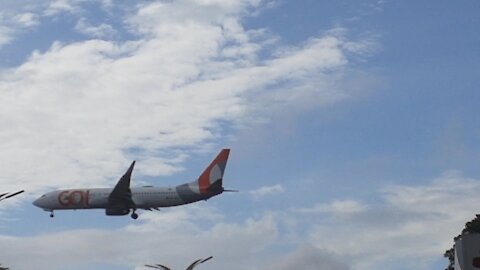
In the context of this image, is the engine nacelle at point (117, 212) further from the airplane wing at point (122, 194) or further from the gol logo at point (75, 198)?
the gol logo at point (75, 198)

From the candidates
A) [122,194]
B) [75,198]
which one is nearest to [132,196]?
[122,194]

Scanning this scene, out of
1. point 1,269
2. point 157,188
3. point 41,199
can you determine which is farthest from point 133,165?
point 1,269

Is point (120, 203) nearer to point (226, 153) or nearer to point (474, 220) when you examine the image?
point (226, 153)

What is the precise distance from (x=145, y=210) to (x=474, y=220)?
5004 cm

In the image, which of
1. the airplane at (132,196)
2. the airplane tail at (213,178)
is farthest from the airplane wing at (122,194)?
the airplane tail at (213,178)

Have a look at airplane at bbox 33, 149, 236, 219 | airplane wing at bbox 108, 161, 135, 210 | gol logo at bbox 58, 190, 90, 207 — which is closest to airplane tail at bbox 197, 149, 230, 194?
airplane at bbox 33, 149, 236, 219

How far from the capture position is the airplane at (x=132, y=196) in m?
130

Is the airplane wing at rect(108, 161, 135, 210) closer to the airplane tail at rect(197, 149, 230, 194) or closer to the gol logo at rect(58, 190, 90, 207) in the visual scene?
the gol logo at rect(58, 190, 90, 207)

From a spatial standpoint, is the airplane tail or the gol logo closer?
the airplane tail

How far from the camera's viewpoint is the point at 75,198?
440ft

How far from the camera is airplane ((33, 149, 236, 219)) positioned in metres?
130

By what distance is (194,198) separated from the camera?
130 m

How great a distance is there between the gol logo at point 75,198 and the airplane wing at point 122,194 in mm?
3864

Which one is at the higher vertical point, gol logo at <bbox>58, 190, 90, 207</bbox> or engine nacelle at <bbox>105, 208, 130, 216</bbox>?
gol logo at <bbox>58, 190, 90, 207</bbox>
